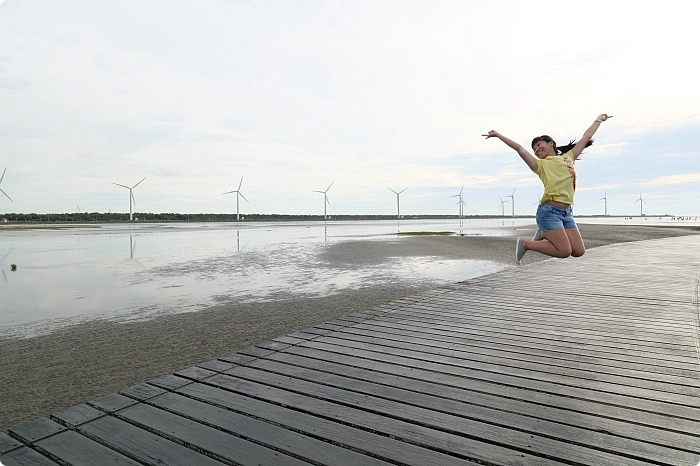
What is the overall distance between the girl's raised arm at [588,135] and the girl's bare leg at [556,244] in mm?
1066

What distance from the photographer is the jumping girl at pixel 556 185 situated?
18.1 feet

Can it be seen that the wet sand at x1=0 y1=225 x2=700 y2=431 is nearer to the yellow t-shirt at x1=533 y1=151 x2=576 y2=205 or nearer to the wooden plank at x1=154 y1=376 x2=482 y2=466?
the wooden plank at x1=154 y1=376 x2=482 y2=466

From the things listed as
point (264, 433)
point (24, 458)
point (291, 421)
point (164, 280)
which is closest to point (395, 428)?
point (291, 421)

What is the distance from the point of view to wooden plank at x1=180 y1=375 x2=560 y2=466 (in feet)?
8.09

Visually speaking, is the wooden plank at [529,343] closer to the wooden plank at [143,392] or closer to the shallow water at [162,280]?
the wooden plank at [143,392]

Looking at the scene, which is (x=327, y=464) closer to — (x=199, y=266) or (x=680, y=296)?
(x=680, y=296)

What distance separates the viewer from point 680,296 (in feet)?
24.9

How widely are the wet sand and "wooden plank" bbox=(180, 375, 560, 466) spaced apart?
2.41 meters

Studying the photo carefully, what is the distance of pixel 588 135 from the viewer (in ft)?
18.4

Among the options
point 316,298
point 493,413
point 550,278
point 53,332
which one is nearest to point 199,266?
point 316,298

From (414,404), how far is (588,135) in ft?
14.5

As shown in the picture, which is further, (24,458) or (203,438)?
(203,438)

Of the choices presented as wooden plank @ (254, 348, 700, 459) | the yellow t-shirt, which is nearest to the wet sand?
wooden plank @ (254, 348, 700, 459)

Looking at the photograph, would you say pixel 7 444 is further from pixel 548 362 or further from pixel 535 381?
pixel 548 362
